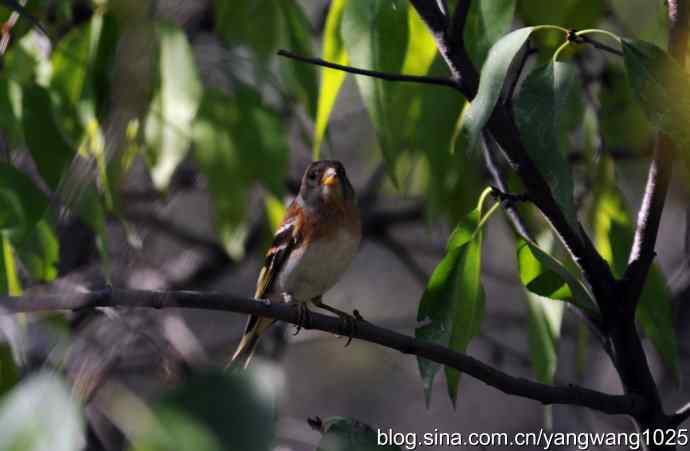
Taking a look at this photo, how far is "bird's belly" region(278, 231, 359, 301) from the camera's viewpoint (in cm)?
377

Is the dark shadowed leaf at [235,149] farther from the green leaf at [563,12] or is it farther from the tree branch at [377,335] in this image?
the tree branch at [377,335]

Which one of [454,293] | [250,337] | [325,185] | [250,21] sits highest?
[250,21]

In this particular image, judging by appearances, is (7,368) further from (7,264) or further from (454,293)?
(454,293)

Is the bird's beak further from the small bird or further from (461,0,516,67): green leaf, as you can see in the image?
(461,0,516,67): green leaf

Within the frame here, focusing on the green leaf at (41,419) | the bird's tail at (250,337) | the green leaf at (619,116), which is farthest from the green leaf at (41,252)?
the green leaf at (619,116)

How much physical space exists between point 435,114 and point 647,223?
3.11 feet

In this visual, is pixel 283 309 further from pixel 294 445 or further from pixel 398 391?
pixel 398 391

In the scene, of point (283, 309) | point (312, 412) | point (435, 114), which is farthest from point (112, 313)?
point (312, 412)

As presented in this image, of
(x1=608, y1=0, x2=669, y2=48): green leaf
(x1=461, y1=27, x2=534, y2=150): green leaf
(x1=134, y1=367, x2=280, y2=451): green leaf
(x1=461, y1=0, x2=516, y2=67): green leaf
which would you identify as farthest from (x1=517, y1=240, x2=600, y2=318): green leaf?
(x1=608, y1=0, x2=669, y2=48): green leaf

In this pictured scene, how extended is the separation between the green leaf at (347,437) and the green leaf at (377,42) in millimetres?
946

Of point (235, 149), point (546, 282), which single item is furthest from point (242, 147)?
point (546, 282)

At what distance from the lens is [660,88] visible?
202cm

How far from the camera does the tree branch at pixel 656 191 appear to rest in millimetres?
2289

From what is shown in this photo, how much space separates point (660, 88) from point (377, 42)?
87 centimetres
